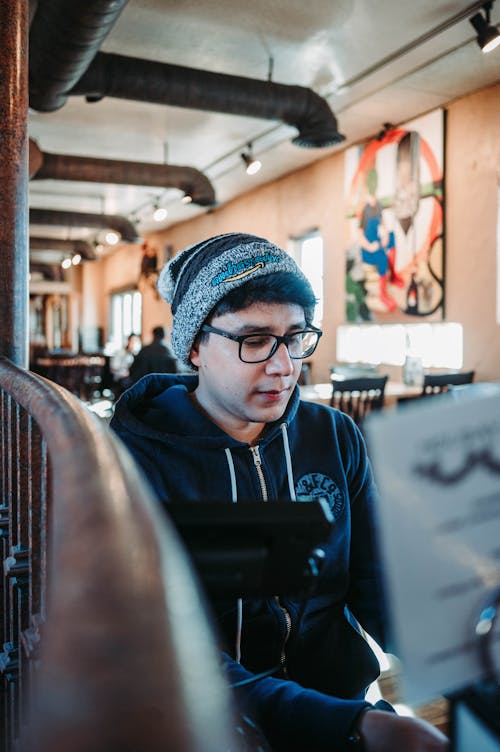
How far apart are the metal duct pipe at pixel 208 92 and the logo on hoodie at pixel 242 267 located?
408cm

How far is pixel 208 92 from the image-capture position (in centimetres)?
502

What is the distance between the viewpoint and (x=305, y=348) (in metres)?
1.47

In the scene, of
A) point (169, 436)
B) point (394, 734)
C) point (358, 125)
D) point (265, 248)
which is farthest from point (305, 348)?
point (358, 125)

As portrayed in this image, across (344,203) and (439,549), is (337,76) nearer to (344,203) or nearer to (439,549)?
(344,203)

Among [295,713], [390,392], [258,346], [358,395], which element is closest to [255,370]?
[258,346]

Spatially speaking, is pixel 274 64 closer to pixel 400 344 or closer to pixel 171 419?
pixel 400 344

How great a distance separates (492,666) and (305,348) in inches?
42.2

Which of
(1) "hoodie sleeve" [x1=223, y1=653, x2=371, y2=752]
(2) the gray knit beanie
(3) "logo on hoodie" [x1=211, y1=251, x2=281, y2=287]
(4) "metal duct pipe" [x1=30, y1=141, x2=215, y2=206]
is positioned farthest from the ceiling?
(1) "hoodie sleeve" [x1=223, y1=653, x2=371, y2=752]

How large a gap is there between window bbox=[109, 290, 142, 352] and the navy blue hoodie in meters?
13.6

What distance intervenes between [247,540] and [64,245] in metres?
13.9

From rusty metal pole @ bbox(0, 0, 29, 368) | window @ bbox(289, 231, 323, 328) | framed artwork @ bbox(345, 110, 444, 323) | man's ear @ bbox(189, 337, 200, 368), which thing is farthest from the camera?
window @ bbox(289, 231, 323, 328)

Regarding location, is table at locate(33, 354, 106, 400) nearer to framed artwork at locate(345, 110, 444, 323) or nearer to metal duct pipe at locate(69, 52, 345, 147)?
framed artwork at locate(345, 110, 444, 323)

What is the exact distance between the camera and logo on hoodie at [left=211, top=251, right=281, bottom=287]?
126 cm

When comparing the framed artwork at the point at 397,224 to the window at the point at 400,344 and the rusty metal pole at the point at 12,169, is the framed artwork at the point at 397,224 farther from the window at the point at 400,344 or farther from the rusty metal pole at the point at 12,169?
the rusty metal pole at the point at 12,169
